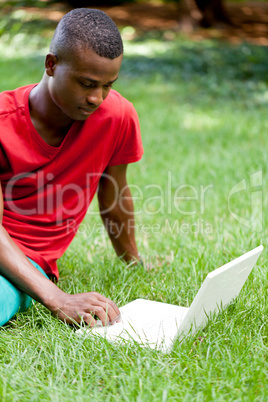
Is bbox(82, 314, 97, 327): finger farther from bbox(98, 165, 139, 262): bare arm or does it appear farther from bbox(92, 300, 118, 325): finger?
bbox(98, 165, 139, 262): bare arm

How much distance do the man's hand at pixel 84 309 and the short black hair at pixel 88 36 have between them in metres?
0.91

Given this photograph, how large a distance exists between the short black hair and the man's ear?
0.06ft

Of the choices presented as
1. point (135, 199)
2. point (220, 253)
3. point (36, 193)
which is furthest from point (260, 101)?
point (36, 193)

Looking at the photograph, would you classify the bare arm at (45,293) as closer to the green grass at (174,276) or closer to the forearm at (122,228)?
the green grass at (174,276)

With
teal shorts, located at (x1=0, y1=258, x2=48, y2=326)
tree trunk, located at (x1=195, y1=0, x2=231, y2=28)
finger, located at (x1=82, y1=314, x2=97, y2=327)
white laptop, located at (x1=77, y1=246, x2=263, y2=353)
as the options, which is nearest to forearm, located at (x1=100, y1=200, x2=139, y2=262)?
white laptop, located at (x1=77, y1=246, x2=263, y2=353)

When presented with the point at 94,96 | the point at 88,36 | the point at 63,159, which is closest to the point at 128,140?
the point at 63,159

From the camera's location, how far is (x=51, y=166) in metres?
2.30

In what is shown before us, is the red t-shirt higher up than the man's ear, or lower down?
lower down

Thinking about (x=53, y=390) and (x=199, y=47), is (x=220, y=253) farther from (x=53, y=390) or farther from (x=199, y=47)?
(x=199, y=47)

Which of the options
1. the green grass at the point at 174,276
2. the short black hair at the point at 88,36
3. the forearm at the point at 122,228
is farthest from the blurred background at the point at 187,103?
the short black hair at the point at 88,36

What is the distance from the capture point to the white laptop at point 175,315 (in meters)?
1.85

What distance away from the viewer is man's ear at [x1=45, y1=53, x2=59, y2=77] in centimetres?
205

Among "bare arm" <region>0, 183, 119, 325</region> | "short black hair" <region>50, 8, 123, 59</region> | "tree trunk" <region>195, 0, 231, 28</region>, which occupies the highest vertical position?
"short black hair" <region>50, 8, 123, 59</region>

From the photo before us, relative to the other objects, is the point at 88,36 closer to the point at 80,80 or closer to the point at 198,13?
the point at 80,80
